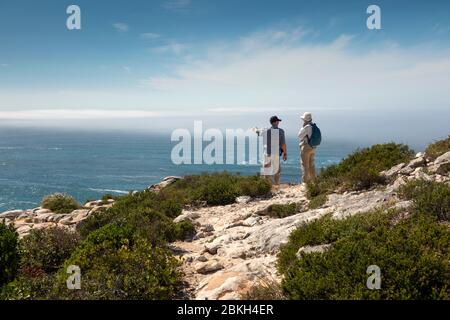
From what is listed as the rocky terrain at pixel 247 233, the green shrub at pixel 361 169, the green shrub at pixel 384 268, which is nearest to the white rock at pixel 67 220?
the rocky terrain at pixel 247 233

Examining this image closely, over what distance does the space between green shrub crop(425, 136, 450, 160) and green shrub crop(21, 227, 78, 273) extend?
419 inches

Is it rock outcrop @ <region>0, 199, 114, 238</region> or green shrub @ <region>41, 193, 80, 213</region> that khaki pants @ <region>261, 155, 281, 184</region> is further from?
green shrub @ <region>41, 193, 80, 213</region>

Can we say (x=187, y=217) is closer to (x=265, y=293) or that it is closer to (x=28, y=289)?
(x=28, y=289)

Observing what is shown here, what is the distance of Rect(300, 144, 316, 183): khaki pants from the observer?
14.3 m

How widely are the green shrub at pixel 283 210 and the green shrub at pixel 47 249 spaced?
553cm

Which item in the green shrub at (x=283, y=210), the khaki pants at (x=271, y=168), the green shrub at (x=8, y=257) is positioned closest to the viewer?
the green shrub at (x=8, y=257)

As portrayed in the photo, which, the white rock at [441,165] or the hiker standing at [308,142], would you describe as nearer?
the white rock at [441,165]

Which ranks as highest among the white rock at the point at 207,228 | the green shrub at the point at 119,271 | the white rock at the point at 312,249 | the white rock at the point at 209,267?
the white rock at the point at 312,249

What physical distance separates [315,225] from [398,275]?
256cm

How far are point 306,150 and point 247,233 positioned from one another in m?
5.97

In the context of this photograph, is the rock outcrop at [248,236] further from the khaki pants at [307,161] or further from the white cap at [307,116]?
the white cap at [307,116]

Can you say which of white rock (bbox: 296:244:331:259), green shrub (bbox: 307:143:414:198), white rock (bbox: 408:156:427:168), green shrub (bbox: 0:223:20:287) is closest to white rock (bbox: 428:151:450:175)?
white rock (bbox: 408:156:427:168)

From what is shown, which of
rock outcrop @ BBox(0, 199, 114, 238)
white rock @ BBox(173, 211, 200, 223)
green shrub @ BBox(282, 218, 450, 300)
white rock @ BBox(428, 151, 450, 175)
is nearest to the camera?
green shrub @ BBox(282, 218, 450, 300)

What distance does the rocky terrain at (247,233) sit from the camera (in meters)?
6.41
